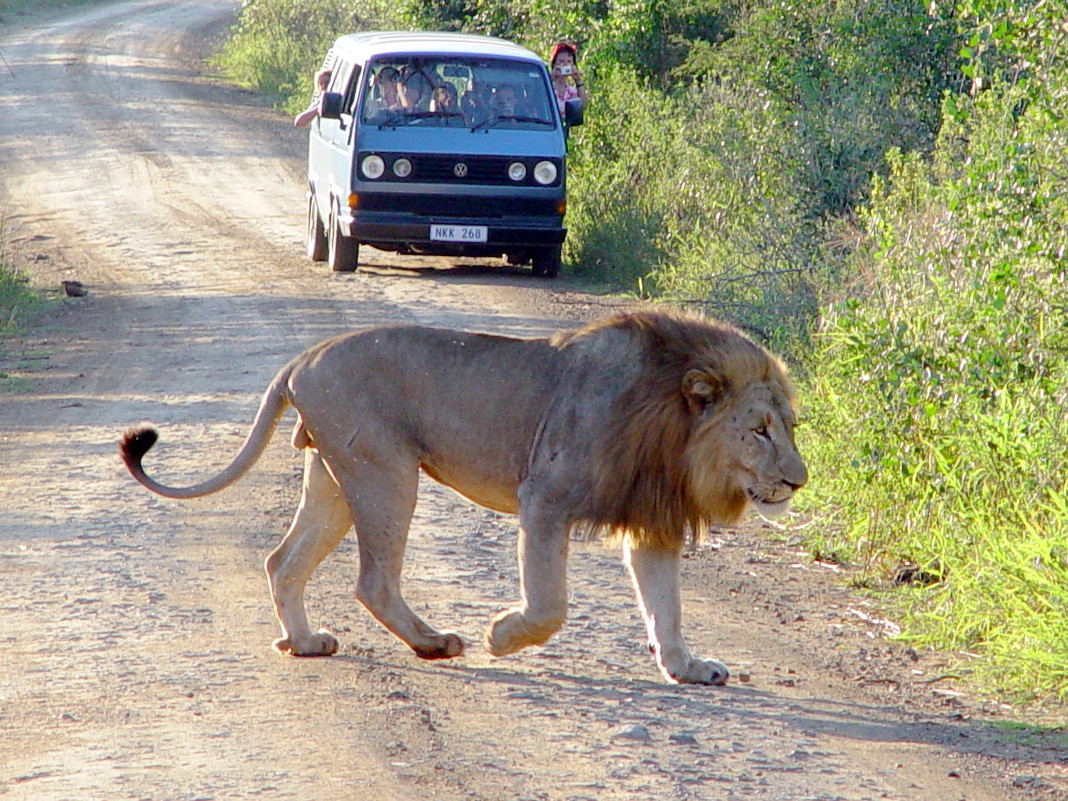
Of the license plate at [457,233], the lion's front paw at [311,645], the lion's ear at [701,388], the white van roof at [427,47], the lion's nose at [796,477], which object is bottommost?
the lion's front paw at [311,645]

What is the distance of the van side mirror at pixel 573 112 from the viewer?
44.5ft

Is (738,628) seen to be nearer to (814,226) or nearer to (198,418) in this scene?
(198,418)

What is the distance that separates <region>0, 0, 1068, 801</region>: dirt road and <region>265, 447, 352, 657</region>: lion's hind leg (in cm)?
9

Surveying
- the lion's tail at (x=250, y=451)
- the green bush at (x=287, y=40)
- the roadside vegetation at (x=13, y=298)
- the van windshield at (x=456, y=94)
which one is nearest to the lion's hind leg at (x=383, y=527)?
the lion's tail at (x=250, y=451)

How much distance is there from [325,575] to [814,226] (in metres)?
5.68

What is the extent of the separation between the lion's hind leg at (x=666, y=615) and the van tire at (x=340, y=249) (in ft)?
29.3

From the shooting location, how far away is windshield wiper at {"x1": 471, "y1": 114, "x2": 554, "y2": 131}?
43.4 feet

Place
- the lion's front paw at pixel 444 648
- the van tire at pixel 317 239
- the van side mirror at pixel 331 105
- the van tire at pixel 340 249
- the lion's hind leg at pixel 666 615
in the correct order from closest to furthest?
1. the lion's hind leg at pixel 666 615
2. the lion's front paw at pixel 444 648
3. the van side mirror at pixel 331 105
4. the van tire at pixel 340 249
5. the van tire at pixel 317 239

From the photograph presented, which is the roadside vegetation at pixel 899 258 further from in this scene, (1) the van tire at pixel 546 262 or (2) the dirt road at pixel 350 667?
(1) the van tire at pixel 546 262

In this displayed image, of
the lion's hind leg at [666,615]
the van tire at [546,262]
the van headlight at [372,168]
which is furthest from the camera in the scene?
the van tire at [546,262]

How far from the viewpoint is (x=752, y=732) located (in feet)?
14.7

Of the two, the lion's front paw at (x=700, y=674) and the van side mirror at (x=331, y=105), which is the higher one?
the van side mirror at (x=331, y=105)

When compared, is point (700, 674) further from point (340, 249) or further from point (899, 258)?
point (340, 249)

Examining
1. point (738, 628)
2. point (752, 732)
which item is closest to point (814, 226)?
point (738, 628)
